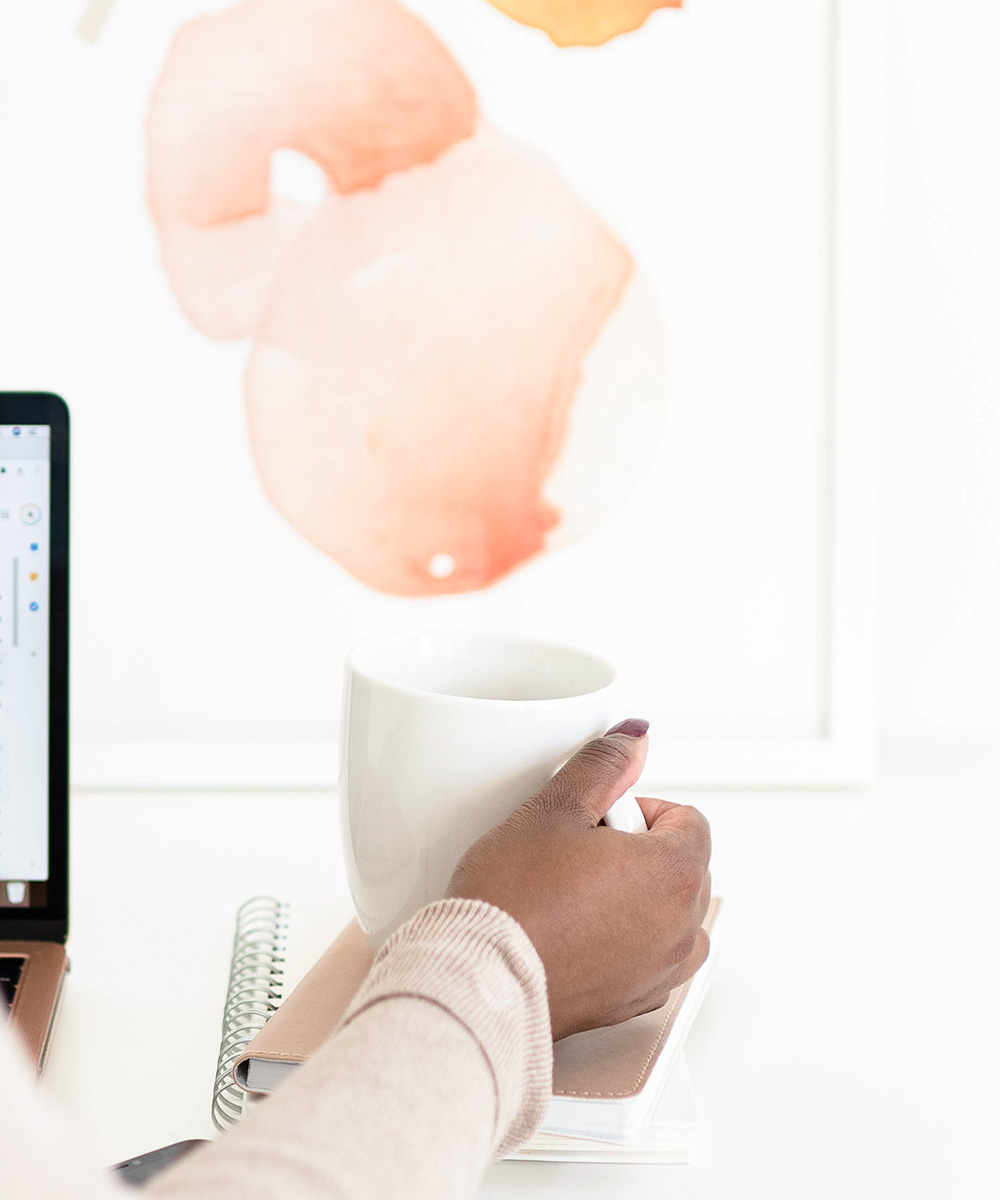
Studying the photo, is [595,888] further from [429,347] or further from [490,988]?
[429,347]

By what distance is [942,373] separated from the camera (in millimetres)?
901

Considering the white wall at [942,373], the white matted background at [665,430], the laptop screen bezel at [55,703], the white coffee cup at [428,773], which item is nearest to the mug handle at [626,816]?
the white coffee cup at [428,773]

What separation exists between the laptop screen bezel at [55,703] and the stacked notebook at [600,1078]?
162mm

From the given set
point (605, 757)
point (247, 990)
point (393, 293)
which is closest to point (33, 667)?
point (247, 990)

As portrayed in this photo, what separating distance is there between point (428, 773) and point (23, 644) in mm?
248

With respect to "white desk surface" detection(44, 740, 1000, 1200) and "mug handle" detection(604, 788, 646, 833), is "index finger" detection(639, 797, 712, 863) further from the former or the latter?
"white desk surface" detection(44, 740, 1000, 1200)

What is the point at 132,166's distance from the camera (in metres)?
0.83

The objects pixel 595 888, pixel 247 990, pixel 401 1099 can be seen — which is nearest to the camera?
pixel 401 1099

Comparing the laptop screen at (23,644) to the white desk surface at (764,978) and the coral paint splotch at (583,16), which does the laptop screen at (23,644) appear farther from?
the coral paint splotch at (583,16)

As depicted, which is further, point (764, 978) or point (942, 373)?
point (942, 373)

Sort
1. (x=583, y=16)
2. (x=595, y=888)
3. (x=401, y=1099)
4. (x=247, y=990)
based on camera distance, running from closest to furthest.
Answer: (x=401, y=1099), (x=595, y=888), (x=247, y=990), (x=583, y=16)

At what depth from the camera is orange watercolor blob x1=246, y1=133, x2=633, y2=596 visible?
2.76 feet

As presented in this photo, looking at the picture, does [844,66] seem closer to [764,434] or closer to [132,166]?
[764,434]

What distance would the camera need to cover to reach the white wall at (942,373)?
868 mm
